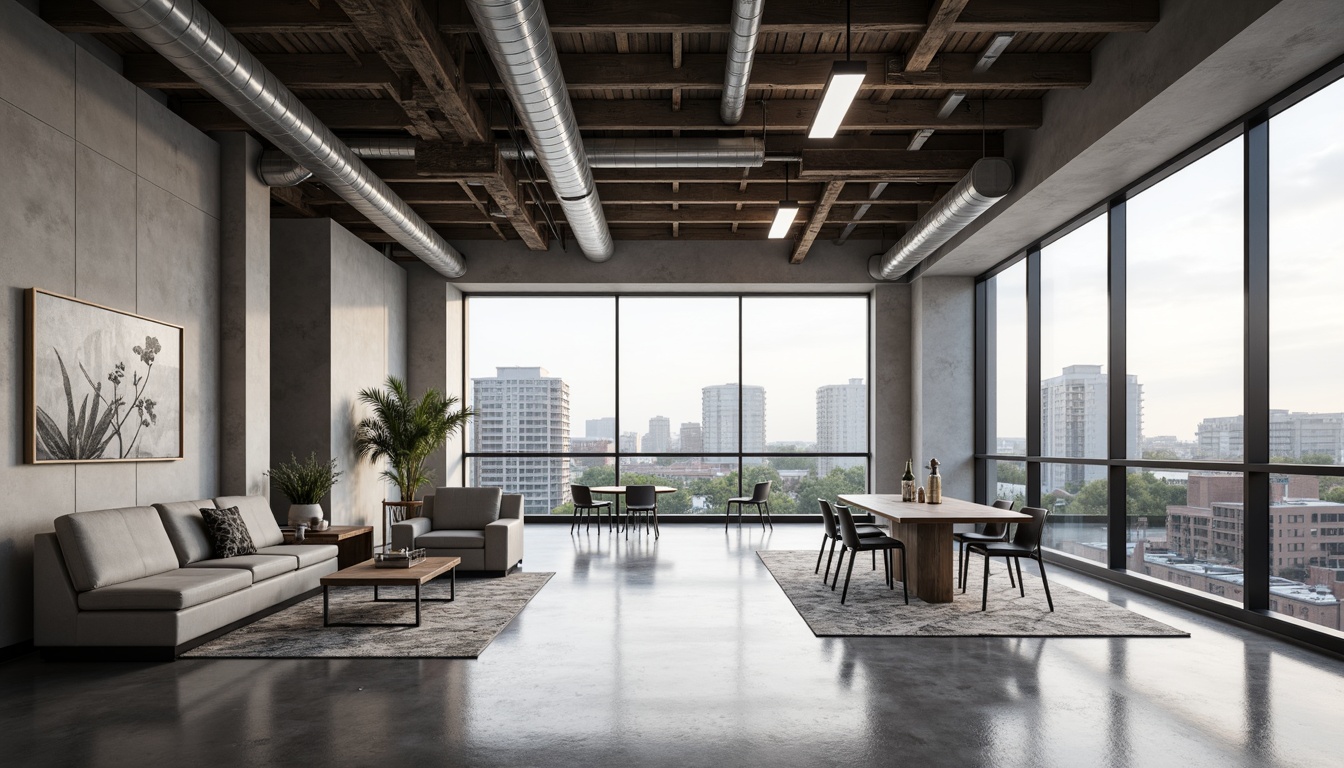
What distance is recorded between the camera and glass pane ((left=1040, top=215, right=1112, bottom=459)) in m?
8.00

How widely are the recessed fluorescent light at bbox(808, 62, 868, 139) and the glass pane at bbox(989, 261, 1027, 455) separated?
205 inches

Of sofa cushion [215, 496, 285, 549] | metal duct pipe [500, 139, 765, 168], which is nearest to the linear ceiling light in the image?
metal duct pipe [500, 139, 765, 168]

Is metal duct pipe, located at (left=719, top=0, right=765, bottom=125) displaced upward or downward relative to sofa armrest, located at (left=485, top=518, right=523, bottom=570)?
upward

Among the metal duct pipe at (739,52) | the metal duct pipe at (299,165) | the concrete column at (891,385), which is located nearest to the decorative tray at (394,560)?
the metal duct pipe at (299,165)

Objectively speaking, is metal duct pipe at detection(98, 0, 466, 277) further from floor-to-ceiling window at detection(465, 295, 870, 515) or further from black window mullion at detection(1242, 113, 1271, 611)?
black window mullion at detection(1242, 113, 1271, 611)

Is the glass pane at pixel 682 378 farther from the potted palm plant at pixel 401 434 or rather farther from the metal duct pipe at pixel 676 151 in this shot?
the metal duct pipe at pixel 676 151

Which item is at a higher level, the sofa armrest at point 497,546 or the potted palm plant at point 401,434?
the potted palm plant at point 401,434

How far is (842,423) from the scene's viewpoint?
41.7 feet

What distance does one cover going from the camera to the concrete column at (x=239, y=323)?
7.27 meters

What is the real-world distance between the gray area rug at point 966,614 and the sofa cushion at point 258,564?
12.3ft

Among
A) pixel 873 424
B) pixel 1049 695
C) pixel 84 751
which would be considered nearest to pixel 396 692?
pixel 84 751

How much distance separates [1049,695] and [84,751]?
4294mm

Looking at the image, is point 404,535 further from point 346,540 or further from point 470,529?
point 470,529

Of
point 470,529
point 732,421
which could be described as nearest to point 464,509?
point 470,529
